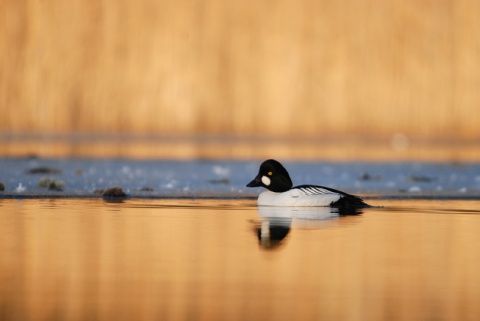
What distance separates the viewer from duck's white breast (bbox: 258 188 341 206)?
25.7ft

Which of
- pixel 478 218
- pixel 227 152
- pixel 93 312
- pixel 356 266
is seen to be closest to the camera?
pixel 93 312

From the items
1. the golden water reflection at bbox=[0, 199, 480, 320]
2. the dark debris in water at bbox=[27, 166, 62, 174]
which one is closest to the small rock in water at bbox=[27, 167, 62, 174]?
the dark debris in water at bbox=[27, 166, 62, 174]

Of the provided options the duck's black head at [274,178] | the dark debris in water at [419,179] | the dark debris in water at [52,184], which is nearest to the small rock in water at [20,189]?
the dark debris in water at [52,184]

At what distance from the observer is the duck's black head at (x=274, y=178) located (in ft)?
26.0

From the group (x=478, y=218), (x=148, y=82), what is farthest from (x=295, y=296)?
(x=148, y=82)

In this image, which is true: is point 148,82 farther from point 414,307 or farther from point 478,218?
point 414,307

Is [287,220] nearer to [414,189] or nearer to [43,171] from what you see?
[414,189]

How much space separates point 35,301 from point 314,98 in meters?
16.3

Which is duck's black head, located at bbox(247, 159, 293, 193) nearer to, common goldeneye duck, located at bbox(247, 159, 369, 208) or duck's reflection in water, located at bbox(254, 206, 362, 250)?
common goldeneye duck, located at bbox(247, 159, 369, 208)

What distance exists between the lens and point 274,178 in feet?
26.1

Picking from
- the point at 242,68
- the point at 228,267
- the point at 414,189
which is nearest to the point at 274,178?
the point at 414,189

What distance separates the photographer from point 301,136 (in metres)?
18.7

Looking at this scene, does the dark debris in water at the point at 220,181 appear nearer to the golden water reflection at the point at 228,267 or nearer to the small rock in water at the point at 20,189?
the small rock in water at the point at 20,189

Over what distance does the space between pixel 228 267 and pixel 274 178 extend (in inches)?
128
